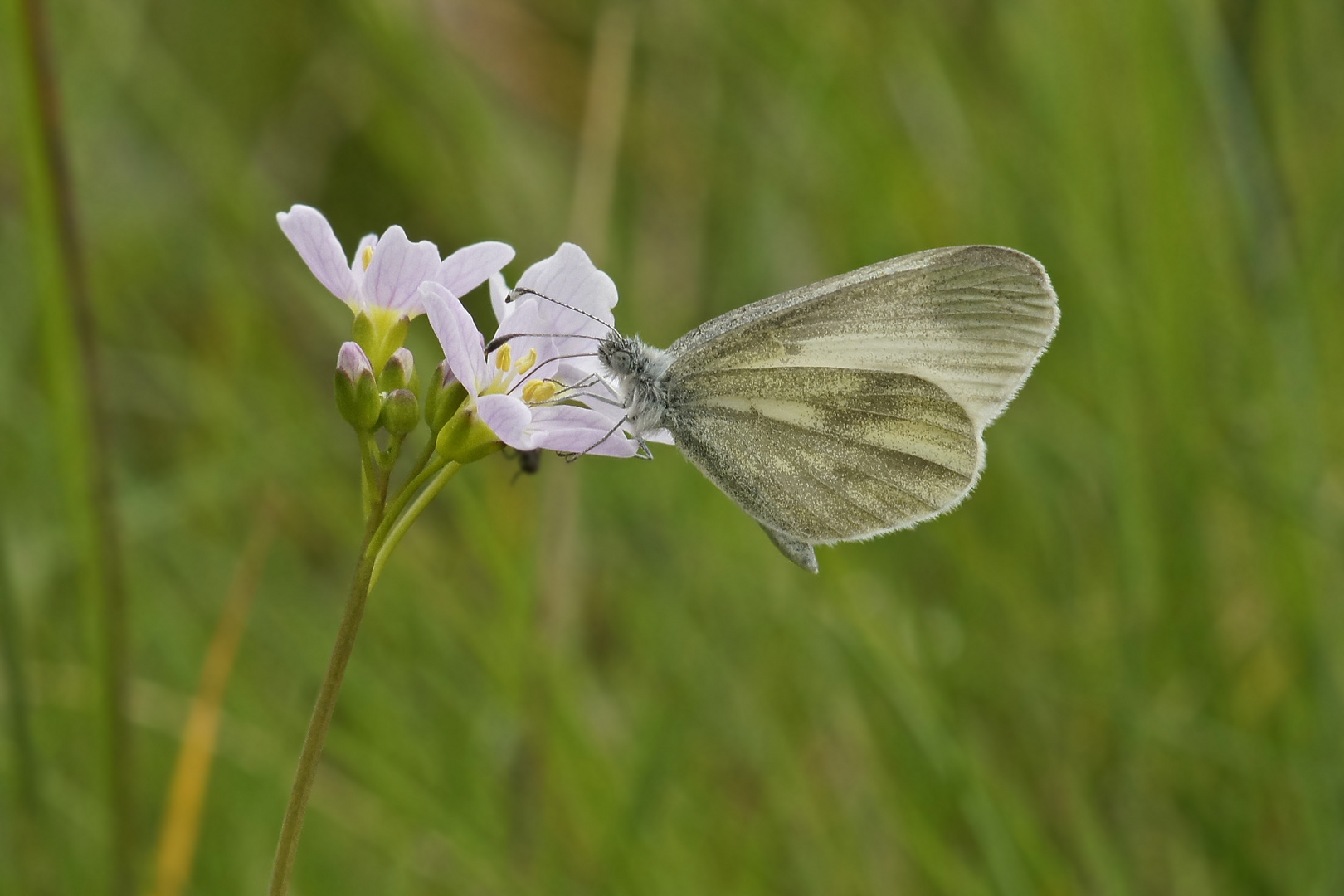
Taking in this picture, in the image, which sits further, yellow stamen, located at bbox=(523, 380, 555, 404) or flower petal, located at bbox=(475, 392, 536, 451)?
yellow stamen, located at bbox=(523, 380, 555, 404)

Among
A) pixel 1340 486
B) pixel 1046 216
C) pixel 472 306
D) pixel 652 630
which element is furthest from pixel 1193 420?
pixel 472 306

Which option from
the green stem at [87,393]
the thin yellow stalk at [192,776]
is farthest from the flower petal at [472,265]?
the thin yellow stalk at [192,776]

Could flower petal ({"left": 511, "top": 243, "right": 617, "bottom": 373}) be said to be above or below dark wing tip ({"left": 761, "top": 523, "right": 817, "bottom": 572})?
above

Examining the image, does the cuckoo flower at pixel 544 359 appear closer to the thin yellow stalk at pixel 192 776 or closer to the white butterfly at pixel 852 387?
the white butterfly at pixel 852 387

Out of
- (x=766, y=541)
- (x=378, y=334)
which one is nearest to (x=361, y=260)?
(x=378, y=334)

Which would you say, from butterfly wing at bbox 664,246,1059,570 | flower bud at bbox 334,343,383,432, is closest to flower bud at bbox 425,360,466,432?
flower bud at bbox 334,343,383,432

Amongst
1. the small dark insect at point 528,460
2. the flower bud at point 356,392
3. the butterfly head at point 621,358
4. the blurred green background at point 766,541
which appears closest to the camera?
the flower bud at point 356,392

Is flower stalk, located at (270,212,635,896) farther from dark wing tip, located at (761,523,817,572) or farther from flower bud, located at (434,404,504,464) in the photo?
dark wing tip, located at (761,523,817,572)
